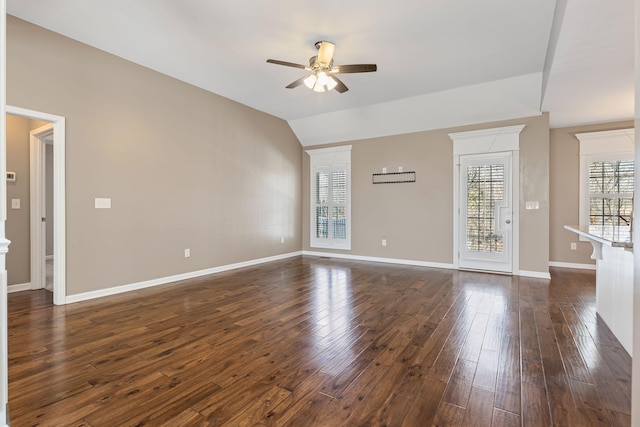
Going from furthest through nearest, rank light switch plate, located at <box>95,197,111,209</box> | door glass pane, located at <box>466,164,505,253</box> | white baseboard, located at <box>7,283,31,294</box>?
1. door glass pane, located at <box>466,164,505,253</box>
2. white baseboard, located at <box>7,283,31,294</box>
3. light switch plate, located at <box>95,197,111,209</box>

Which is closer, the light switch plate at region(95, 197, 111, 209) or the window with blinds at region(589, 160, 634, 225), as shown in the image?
the light switch plate at region(95, 197, 111, 209)

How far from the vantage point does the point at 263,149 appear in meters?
6.15

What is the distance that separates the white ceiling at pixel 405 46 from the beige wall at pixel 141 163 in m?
0.29

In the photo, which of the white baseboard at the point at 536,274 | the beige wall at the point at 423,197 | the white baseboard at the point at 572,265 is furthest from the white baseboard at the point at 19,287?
the white baseboard at the point at 572,265

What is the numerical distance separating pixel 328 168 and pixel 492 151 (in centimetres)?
324

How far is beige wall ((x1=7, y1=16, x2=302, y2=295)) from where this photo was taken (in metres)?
3.46

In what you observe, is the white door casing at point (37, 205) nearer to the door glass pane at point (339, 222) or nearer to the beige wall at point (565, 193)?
the door glass pane at point (339, 222)

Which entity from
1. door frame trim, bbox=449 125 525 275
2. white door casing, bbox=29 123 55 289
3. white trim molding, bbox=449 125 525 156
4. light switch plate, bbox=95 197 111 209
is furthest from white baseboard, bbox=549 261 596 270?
white door casing, bbox=29 123 55 289

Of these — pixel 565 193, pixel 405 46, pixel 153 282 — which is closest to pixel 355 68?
pixel 405 46

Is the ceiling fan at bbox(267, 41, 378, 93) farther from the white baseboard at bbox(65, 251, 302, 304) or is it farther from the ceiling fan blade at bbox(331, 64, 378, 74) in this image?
the white baseboard at bbox(65, 251, 302, 304)

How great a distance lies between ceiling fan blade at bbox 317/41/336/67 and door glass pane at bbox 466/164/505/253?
3.34 m

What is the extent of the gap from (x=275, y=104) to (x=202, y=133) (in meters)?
1.47

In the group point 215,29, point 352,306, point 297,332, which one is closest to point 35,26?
point 215,29

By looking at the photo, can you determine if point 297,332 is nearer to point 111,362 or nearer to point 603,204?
point 111,362
